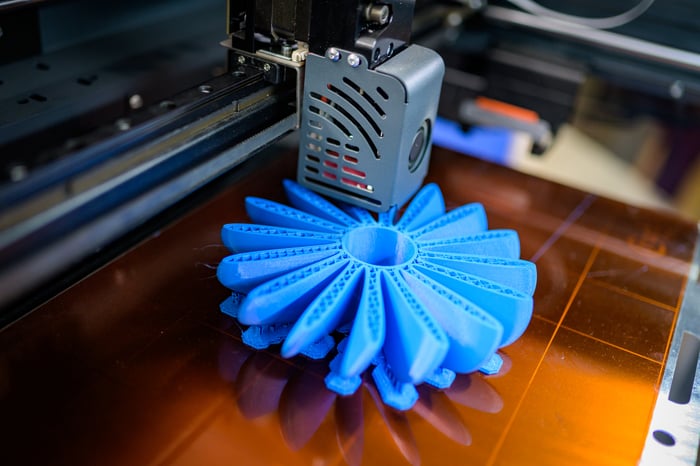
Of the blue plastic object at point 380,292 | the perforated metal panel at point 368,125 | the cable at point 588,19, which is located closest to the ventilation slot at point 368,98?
the perforated metal panel at point 368,125

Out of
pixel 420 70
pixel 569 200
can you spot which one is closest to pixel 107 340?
pixel 420 70

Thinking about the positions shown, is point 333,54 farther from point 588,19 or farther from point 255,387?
point 588,19

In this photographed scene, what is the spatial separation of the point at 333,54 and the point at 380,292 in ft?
1.02

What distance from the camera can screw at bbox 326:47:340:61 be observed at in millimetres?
846

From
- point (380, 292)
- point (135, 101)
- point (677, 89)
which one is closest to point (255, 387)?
point (380, 292)

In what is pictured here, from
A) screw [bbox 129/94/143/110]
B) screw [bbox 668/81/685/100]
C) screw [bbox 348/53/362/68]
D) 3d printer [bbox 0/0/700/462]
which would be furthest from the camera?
screw [bbox 668/81/685/100]

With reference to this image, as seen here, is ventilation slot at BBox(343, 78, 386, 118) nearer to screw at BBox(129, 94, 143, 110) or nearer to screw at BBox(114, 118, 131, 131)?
screw at BBox(114, 118, 131, 131)

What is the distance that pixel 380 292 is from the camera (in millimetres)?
756

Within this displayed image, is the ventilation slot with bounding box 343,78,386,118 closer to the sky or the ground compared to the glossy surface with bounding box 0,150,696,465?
closer to the sky

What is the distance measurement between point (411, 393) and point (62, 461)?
1.19 feet

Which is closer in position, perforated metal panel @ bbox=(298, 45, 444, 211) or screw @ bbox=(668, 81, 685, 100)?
perforated metal panel @ bbox=(298, 45, 444, 211)

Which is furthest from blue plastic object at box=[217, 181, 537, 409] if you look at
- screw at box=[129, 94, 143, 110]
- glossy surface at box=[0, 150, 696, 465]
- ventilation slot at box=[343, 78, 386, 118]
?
screw at box=[129, 94, 143, 110]

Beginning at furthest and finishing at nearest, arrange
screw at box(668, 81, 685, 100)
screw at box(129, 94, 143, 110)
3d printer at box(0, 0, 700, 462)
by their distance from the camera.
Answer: screw at box(668, 81, 685, 100) → screw at box(129, 94, 143, 110) → 3d printer at box(0, 0, 700, 462)

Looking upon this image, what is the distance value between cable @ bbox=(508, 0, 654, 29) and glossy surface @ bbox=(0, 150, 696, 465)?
74cm
